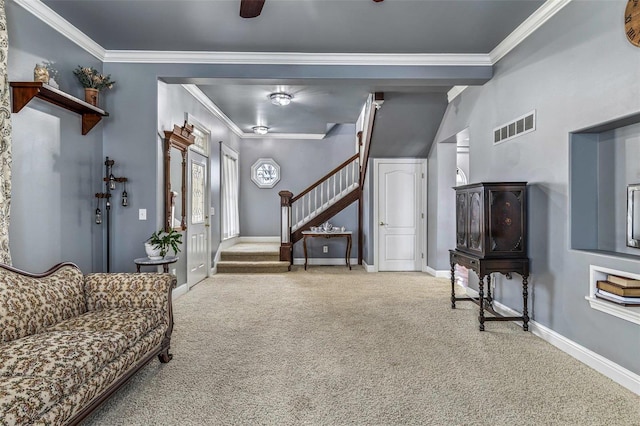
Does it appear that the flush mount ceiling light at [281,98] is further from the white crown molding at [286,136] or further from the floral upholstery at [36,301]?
the floral upholstery at [36,301]

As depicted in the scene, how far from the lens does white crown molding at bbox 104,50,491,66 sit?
4.26 m

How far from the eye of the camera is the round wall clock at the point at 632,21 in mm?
2428

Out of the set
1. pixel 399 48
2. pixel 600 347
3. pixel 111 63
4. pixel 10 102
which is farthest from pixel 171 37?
pixel 600 347

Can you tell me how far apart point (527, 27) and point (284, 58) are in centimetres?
243

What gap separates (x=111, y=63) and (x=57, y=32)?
779 mm

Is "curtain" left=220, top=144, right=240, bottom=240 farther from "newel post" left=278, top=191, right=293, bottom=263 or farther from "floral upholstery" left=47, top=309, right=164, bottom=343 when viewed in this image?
"floral upholstery" left=47, top=309, right=164, bottom=343

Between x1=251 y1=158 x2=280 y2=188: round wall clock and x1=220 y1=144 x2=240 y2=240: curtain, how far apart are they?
476 mm

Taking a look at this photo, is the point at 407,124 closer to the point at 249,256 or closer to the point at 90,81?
the point at 249,256

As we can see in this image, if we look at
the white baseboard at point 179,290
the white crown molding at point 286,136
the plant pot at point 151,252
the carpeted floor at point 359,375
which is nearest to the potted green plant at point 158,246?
the plant pot at point 151,252

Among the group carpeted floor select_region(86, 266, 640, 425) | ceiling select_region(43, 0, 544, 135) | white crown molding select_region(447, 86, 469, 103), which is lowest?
carpeted floor select_region(86, 266, 640, 425)

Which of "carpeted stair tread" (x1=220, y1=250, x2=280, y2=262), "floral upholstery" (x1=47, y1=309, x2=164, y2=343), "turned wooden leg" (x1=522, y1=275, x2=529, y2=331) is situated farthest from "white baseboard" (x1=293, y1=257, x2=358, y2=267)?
"floral upholstery" (x1=47, y1=309, x2=164, y2=343)

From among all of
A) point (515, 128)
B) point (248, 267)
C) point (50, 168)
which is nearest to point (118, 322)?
point (50, 168)

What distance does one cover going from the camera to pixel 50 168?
3400 mm

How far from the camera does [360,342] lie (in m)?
3.37
